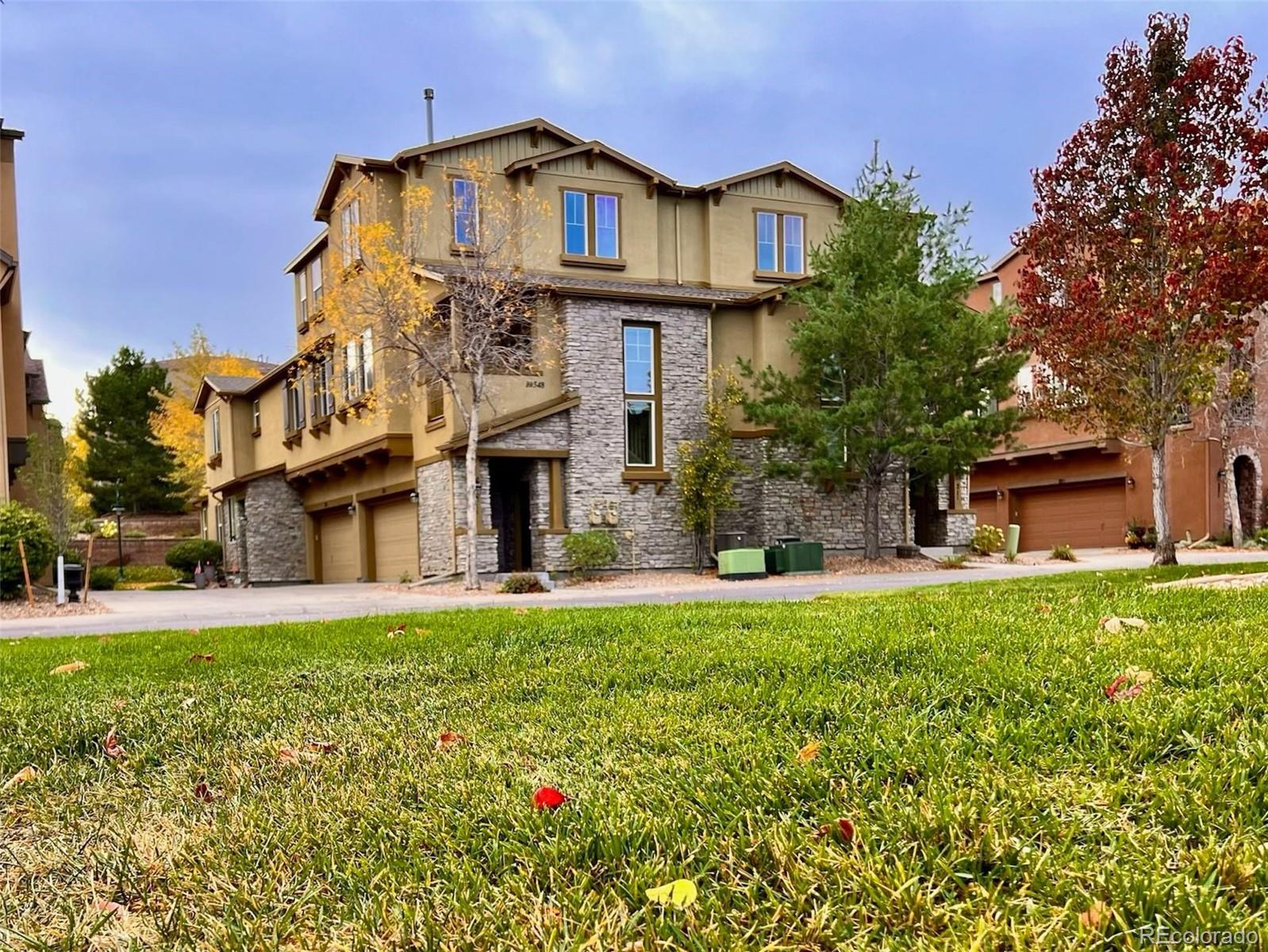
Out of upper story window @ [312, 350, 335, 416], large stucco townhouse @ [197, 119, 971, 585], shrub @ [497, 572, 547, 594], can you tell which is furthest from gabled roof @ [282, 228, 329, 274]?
shrub @ [497, 572, 547, 594]

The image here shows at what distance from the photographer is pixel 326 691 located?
460cm

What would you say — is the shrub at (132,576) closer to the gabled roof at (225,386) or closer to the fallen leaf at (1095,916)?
the gabled roof at (225,386)

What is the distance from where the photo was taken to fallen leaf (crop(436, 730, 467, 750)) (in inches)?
129

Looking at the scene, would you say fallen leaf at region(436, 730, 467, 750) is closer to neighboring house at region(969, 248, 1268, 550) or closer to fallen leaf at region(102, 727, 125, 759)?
fallen leaf at region(102, 727, 125, 759)

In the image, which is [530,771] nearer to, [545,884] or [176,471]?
[545,884]

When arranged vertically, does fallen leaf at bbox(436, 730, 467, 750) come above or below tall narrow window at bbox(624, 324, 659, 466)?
below

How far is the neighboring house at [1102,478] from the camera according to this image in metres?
25.3

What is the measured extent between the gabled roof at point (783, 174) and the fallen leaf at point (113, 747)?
73.0ft

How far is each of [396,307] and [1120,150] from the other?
12963mm

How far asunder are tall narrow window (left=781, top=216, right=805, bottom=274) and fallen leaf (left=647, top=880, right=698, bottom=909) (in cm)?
2406

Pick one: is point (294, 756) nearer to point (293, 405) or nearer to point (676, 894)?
point (676, 894)

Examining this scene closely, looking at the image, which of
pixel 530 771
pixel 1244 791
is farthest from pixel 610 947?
pixel 1244 791

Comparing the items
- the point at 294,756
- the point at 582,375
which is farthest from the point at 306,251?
the point at 294,756

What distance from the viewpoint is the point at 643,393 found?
2133 cm
